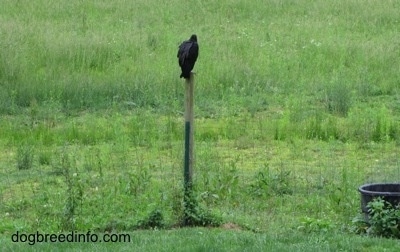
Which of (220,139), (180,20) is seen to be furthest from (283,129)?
(180,20)

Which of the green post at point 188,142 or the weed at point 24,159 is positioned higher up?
the green post at point 188,142

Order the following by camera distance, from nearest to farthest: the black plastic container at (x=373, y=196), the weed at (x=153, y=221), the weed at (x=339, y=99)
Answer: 1. the black plastic container at (x=373, y=196)
2. the weed at (x=153, y=221)
3. the weed at (x=339, y=99)

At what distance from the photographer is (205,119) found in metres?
14.9

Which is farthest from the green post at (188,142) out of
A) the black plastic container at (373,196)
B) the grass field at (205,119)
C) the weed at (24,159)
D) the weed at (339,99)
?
the weed at (339,99)

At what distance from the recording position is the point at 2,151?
1277cm

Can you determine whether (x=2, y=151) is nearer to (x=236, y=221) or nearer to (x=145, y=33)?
(x=236, y=221)

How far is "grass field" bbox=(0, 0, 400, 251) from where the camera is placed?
8797 mm

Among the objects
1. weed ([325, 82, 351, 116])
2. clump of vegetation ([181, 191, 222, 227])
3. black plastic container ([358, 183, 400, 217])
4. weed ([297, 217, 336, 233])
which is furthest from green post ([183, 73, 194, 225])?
weed ([325, 82, 351, 116])

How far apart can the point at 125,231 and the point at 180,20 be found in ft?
49.2

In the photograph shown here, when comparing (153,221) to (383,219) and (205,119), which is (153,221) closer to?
(383,219)

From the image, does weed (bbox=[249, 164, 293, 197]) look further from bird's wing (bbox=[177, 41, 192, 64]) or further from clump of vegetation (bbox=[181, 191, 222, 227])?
bird's wing (bbox=[177, 41, 192, 64])

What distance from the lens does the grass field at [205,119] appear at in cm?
880

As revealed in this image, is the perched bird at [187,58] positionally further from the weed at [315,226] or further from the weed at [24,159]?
the weed at [24,159]

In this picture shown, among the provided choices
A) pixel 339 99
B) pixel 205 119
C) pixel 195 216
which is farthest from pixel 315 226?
pixel 339 99
